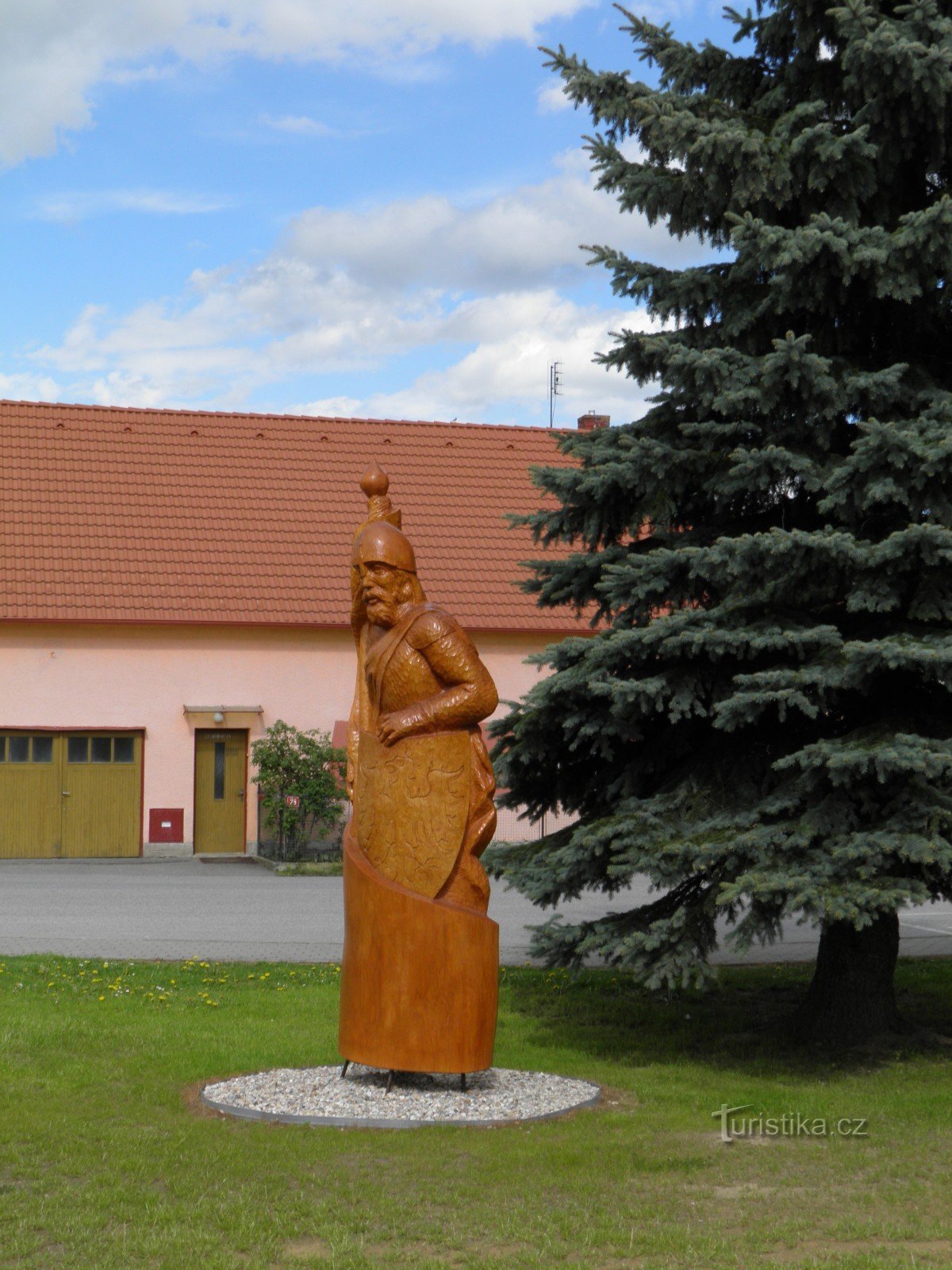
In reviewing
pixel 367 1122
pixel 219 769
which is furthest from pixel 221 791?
A: pixel 367 1122

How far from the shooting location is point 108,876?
76.4 feet

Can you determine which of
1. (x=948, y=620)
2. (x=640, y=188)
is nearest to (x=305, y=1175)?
Result: (x=948, y=620)

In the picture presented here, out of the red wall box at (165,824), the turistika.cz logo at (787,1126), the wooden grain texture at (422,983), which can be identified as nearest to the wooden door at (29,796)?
the red wall box at (165,824)

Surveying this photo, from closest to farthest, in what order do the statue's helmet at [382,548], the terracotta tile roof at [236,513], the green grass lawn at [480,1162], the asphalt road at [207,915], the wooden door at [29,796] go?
the green grass lawn at [480,1162] → the statue's helmet at [382,548] → the asphalt road at [207,915] → the wooden door at [29,796] → the terracotta tile roof at [236,513]

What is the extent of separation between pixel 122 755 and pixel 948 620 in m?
19.1

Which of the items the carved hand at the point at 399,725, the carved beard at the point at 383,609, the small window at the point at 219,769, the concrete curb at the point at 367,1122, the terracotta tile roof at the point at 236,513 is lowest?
the concrete curb at the point at 367,1122

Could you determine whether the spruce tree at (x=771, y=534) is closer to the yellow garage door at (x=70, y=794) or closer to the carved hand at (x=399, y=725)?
the carved hand at (x=399, y=725)

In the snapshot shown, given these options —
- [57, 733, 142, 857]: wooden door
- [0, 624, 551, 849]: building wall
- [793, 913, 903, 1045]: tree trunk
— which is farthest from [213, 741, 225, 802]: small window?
[793, 913, 903, 1045]: tree trunk

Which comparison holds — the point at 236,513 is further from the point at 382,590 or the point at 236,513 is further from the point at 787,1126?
the point at 787,1126

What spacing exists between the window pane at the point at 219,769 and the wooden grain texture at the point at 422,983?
60.6 feet

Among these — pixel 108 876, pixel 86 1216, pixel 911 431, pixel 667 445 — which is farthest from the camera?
pixel 108 876

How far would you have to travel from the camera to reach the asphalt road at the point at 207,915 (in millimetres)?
15188

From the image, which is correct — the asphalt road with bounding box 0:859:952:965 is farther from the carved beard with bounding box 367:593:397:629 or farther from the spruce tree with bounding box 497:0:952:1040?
the carved beard with bounding box 367:593:397:629

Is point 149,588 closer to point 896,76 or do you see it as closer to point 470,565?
point 470,565
